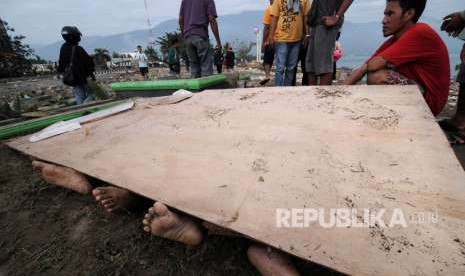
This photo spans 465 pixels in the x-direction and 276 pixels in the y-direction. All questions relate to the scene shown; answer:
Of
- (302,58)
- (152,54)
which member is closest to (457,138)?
(302,58)

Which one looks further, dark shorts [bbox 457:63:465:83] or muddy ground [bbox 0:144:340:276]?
dark shorts [bbox 457:63:465:83]

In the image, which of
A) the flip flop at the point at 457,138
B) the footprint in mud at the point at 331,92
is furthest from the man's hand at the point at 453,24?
the footprint in mud at the point at 331,92

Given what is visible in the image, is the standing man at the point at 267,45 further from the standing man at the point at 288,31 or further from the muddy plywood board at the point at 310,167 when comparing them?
the muddy plywood board at the point at 310,167

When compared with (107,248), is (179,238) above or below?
above

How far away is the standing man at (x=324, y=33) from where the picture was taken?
2504mm

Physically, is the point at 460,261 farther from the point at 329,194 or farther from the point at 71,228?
the point at 71,228

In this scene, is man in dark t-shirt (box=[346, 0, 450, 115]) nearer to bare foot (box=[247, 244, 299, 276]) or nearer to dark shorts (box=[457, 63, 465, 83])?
dark shorts (box=[457, 63, 465, 83])

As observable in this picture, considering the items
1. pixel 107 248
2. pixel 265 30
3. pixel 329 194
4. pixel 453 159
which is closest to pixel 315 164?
pixel 329 194

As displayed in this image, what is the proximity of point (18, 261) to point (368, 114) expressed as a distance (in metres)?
1.89

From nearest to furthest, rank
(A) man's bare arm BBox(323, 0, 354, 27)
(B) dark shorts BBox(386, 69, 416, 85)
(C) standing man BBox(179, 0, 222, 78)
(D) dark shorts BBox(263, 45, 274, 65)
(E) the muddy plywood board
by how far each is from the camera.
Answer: (E) the muddy plywood board → (B) dark shorts BBox(386, 69, 416, 85) → (A) man's bare arm BBox(323, 0, 354, 27) → (C) standing man BBox(179, 0, 222, 78) → (D) dark shorts BBox(263, 45, 274, 65)

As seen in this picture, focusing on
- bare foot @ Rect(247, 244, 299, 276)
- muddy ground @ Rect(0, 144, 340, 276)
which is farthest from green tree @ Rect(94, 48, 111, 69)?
bare foot @ Rect(247, 244, 299, 276)

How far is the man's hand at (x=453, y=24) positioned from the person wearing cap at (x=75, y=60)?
4.45 m

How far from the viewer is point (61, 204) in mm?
1521

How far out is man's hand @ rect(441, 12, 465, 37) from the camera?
7.06ft
